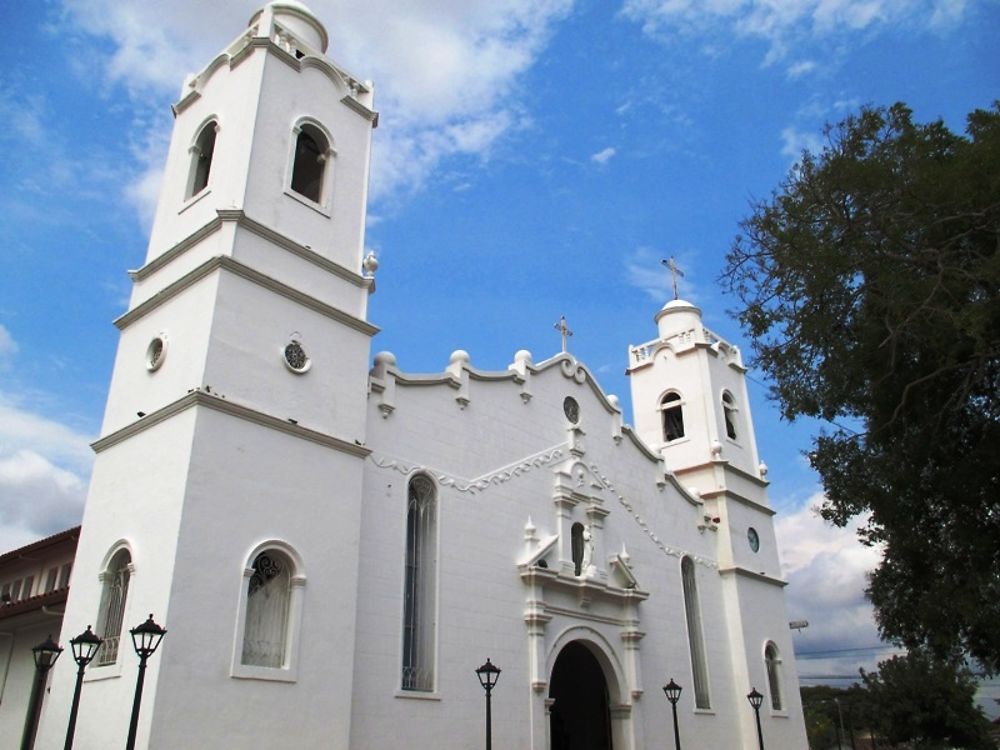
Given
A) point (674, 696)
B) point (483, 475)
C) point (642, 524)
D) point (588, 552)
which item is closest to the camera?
point (483, 475)

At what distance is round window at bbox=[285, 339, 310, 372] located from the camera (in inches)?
544

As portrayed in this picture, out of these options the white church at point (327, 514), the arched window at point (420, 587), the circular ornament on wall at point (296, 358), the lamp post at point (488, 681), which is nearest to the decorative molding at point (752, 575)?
the white church at point (327, 514)

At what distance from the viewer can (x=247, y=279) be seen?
13695mm

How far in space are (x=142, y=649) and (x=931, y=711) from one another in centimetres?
3472

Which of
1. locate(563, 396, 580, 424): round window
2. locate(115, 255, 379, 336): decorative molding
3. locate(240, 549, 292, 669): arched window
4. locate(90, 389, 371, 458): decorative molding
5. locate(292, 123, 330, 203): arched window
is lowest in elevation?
locate(240, 549, 292, 669): arched window

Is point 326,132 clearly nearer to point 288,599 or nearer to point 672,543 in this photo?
point 288,599

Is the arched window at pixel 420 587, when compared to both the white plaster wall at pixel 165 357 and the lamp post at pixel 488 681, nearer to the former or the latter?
the lamp post at pixel 488 681

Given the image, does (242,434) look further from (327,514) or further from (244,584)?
(244,584)

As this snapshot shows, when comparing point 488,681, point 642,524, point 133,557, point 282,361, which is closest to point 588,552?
point 642,524

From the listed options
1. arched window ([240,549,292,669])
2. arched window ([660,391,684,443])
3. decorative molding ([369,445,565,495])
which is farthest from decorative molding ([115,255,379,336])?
arched window ([660,391,684,443])

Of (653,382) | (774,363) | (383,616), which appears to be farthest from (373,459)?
(653,382)

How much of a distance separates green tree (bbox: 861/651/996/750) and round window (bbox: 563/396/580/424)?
22213mm

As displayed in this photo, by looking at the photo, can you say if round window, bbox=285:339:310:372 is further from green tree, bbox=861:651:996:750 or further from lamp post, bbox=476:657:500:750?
green tree, bbox=861:651:996:750

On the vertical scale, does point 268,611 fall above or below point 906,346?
below
